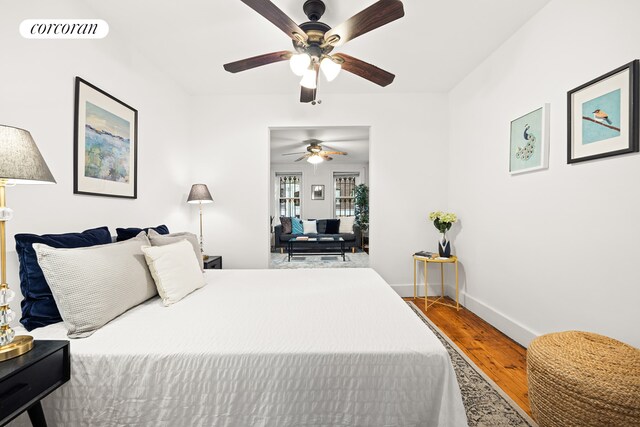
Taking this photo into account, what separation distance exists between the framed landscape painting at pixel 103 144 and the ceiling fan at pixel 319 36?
39.5 inches

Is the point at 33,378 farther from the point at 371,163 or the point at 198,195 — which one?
the point at 371,163

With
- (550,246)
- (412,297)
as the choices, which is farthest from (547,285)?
(412,297)

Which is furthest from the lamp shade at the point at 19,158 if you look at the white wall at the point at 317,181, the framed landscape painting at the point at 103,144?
the white wall at the point at 317,181

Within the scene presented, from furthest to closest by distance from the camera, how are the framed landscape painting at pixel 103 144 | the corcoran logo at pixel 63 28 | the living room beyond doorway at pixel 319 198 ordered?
the living room beyond doorway at pixel 319 198 < the framed landscape painting at pixel 103 144 < the corcoran logo at pixel 63 28

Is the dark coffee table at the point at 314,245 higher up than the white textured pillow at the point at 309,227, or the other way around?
the white textured pillow at the point at 309,227

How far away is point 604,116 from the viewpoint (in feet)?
5.62

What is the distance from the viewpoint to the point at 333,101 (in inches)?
144

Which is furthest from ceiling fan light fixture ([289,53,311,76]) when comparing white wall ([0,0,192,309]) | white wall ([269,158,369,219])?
white wall ([269,158,369,219])

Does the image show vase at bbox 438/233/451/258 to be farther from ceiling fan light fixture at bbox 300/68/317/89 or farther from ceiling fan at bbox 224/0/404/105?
ceiling fan light fixture at bbox 300/68/317/89

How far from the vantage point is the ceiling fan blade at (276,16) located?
59.3 inches

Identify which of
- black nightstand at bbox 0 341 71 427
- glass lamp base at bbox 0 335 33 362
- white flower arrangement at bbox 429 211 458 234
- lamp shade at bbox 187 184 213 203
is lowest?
black nightstand at bbox 0 341 71 427

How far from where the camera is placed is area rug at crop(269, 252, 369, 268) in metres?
5.65

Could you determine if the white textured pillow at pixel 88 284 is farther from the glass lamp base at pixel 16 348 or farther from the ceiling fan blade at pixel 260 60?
the ceiling fan blade at pixel 260 60

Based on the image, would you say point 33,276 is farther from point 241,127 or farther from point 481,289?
point 481,289
